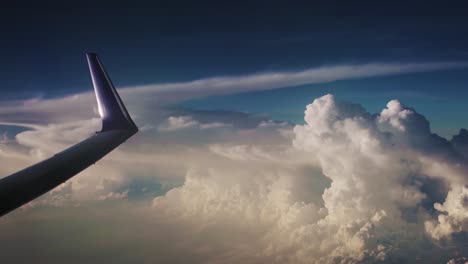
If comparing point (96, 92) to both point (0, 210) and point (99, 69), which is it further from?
point (0, 210)

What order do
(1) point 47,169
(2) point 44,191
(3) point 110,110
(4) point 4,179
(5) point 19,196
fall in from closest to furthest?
(5) point 19,196 → (2) point 44,191 → (4) point 4,179 → (1) point 47,169 → (3) point 110,110

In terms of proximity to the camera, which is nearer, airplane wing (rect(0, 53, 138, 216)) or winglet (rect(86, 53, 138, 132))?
airplane wing (rect(0, 53, 138, 216))

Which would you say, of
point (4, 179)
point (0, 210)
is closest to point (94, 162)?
point (4, 179)

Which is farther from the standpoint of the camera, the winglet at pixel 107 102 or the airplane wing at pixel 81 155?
the winglet at pixel 107 102

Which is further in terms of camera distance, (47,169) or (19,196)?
(47,169)

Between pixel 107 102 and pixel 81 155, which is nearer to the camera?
pixel 81 155
